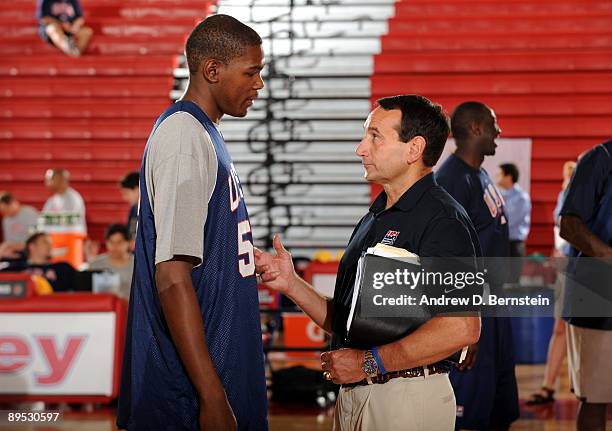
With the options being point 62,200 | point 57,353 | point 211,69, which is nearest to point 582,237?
point 211,69

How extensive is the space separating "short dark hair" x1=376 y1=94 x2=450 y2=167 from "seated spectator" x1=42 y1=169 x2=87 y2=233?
27.6ft

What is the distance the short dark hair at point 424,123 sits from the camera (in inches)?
102

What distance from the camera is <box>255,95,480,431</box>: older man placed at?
244cm

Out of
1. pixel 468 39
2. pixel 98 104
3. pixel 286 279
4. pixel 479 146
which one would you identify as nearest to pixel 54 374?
pixel 479 146

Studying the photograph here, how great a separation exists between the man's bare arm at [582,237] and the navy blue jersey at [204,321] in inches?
78.7

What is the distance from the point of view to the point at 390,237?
2531 mm

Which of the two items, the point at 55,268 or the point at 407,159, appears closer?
the point at 407,159

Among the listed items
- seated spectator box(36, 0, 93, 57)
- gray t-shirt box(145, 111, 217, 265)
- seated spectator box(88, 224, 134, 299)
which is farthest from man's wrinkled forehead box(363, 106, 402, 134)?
seated spectator box(36, 0, 93, 57)

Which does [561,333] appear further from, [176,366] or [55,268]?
[176,366]

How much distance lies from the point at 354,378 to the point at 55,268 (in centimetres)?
532

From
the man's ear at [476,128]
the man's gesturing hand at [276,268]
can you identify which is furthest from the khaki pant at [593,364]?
the man's gesturing hand at [276,268]

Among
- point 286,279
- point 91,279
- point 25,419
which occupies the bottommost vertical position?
point 25,419

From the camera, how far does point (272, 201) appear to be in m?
11.7

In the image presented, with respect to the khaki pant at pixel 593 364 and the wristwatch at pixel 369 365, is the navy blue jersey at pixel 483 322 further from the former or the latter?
the wristwatch at pixel 369 365
